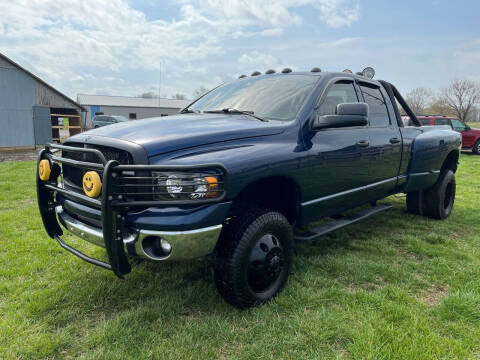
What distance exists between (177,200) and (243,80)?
7.20ft

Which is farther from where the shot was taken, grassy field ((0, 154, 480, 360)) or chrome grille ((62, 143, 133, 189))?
chrome grille ((62, 143, 133, 189))

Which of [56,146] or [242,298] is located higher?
[56,146]

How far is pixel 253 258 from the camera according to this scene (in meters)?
2.46

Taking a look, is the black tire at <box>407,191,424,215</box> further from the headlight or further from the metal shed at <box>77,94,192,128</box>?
the metal shed at <box>77,94,192,128</box>

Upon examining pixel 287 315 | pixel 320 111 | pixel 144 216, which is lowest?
pixel 287 315

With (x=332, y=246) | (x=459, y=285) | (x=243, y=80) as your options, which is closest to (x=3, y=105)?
(x=243, y=80)

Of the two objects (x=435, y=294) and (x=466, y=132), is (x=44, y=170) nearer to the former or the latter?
(x=435, y=294)

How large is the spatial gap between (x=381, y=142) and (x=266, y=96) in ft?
4.55

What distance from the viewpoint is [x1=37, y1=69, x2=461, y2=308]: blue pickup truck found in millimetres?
2105

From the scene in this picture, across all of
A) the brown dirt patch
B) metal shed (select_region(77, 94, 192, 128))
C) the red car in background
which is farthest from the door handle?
metal shed (select_region(77, 94, 192, 128))

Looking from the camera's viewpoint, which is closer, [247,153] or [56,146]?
[247,153]

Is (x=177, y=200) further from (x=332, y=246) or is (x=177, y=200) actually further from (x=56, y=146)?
(x=332, y=246)

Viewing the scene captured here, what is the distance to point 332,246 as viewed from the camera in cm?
386

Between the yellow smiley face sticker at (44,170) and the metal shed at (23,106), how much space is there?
53.5 ft
